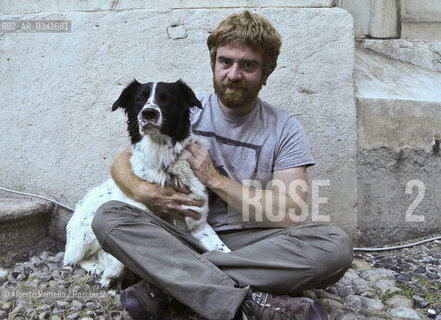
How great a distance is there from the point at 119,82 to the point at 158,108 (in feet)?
3.56

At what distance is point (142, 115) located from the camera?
7.05ft

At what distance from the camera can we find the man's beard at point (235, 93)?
2.29 meters

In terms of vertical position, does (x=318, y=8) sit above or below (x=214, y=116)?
above

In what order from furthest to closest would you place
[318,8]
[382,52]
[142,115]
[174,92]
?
[382,52] < [318,8] < [174,92] < [142,115]

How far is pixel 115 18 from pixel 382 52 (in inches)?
82.5

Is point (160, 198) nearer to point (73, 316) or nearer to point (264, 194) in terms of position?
point (264, 194)

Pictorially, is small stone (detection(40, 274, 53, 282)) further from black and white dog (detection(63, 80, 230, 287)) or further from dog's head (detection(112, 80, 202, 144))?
dog's head (detection(112, 80, 202, 144))

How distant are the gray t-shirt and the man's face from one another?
13 cm

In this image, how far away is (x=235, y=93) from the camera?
7.50 ft

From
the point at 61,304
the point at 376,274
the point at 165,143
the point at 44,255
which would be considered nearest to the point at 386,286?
the point at 376,274

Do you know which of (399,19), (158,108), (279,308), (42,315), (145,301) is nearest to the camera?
(279,308)

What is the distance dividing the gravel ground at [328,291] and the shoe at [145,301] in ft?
0.55

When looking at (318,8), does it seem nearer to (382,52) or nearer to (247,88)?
(382,52)

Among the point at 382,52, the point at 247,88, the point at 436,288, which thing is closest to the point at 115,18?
the point at 247,88
